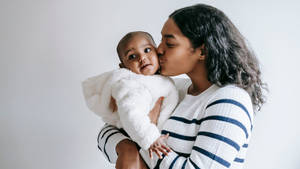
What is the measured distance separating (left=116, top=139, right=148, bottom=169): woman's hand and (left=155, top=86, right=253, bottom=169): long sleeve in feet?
0.37

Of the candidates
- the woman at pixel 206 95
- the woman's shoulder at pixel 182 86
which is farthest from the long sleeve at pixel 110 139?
the woman's shoulder at pixel 182 86

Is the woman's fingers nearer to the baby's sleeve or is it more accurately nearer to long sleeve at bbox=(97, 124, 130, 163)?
the baby's sleeve

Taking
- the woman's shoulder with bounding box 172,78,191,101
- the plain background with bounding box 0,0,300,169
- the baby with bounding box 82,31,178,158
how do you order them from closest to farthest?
the baby with bounding box 82,31,178,158, the woman's shoulder with bounding box 172,78,191,101, the plain background with bounding box 0,0,300,169

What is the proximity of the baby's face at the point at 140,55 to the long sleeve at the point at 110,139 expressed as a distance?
288mm

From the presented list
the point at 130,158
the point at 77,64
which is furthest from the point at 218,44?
the point at 77,64

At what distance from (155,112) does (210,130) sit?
30cm

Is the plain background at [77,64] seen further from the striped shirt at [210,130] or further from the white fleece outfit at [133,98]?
the striped shirt at [210,130]

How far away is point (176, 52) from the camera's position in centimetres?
104

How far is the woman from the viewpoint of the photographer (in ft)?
2.83

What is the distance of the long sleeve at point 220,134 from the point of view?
854 mm

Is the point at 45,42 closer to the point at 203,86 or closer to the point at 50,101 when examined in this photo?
the point at 50,101

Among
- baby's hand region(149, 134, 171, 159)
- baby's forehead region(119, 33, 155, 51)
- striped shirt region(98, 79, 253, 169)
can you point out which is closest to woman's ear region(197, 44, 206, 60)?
striped shirt region(98, 79, 253, 169)

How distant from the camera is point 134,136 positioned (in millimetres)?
948

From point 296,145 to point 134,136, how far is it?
1315 millimetres
